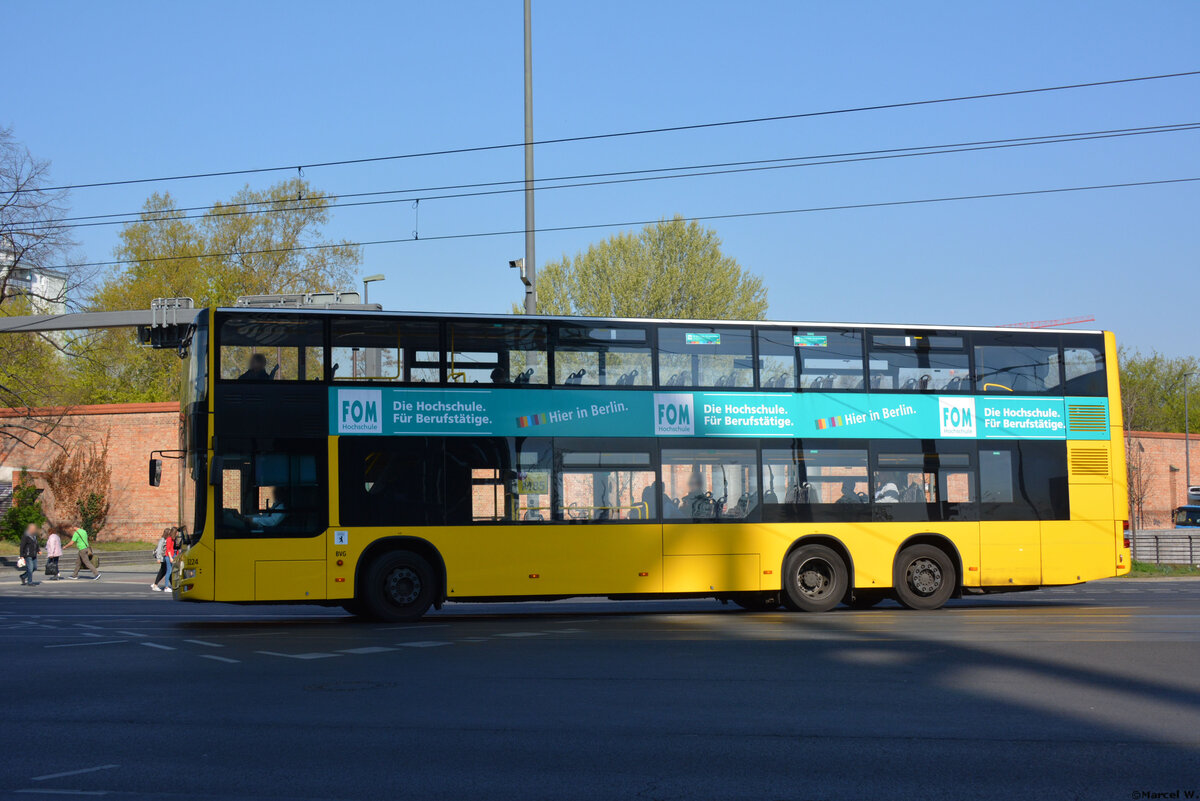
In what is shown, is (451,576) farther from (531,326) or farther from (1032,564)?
(1032,564)

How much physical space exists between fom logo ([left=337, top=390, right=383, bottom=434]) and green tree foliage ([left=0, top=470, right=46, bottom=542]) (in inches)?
1054

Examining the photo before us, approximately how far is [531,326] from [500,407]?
122 cm

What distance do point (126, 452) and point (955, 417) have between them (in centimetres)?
3261

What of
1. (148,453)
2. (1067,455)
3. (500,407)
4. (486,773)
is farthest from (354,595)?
(148,453)

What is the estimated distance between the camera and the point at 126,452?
39969mm

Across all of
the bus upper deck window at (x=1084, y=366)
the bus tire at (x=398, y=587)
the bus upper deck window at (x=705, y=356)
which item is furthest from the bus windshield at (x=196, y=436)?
the bus upper deck window at (x=1084, y=366)

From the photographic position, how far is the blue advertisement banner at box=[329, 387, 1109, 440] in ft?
48.5

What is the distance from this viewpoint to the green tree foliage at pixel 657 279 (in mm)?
52562

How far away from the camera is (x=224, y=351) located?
46.9ft

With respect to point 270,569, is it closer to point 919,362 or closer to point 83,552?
point 919,362

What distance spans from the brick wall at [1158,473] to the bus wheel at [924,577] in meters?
42.3

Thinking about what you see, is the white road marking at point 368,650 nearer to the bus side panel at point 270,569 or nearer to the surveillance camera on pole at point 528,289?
the bus side panel at point 270,569

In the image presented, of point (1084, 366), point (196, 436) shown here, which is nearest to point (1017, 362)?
point (1084, 366)

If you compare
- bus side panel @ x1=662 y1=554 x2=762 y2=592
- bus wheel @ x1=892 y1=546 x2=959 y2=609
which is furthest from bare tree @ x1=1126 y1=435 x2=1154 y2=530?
bus side panel @ x1=662 y1=554 x2=762 y2=592
